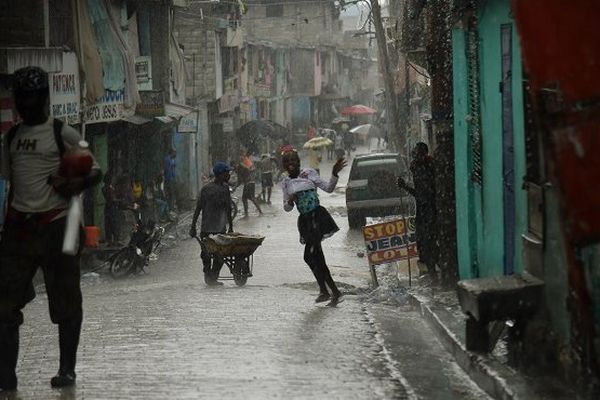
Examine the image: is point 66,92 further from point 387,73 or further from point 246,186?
point 387,73

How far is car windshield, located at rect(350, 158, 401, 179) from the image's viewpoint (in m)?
29.1

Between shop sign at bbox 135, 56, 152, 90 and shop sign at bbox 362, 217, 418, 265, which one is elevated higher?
shop sign at bbox 135, 56, 152, 90

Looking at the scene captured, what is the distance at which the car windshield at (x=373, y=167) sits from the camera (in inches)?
1145

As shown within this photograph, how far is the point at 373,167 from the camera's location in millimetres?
29250

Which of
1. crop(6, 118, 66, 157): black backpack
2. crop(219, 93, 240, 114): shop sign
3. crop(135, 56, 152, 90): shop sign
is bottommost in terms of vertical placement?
crop(6, 118, 66, 157): black backpack

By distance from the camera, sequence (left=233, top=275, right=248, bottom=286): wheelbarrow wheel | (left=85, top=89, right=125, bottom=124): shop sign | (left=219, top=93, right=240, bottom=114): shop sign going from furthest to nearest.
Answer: (left=219, top=93, right=240, bottom=114): shop sign
(left=85, top=89, right=125, bottom=124): shop sign
(left=233, top=275, right=248, bottom=286): wheelbarrow wheel

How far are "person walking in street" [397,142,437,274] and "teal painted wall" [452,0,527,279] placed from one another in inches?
99.1

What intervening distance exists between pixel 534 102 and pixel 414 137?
127 ft

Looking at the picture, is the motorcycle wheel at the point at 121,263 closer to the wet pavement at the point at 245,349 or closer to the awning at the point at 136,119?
the wet pavement at the point at 245,349

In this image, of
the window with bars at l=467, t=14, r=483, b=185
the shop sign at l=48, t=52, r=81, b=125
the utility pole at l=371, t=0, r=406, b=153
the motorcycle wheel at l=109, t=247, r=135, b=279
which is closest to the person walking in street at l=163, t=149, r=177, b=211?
the utility pole at l=371, t=0, r=406, b=153

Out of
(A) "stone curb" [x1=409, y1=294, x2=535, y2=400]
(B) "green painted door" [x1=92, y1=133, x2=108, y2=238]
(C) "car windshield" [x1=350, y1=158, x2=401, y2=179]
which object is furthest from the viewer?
(C) "car windshield" [x1=350, y1=158, x2=401, y2=179]

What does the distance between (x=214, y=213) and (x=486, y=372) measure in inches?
Result: 361

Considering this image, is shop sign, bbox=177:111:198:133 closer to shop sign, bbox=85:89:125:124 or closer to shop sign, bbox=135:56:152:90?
shop sign, bbox=135:56:152:90

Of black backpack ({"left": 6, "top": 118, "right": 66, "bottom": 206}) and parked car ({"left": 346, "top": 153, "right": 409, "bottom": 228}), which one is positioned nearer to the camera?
black backpack ({"left": 6, "top": 118, "right": 66, "bottom": 206})
